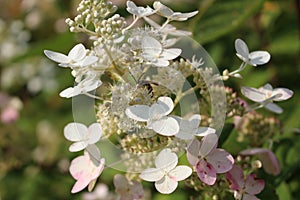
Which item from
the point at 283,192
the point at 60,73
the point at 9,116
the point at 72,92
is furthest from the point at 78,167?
the point at 60,73

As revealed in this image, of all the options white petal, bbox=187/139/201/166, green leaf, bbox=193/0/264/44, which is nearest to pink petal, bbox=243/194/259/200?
white petal, bbox=187/139/201/166

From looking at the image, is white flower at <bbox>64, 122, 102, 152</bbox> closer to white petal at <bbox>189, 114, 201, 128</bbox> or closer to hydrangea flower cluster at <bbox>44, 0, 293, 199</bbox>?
hydrangea flower cluster at <bbox>44, 0, 293, 199</bbox>

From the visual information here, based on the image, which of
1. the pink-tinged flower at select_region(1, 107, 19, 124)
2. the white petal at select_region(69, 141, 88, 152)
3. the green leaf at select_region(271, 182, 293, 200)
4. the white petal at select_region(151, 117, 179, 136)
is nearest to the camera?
the white petal at select_region(151, 117, 179, 136)

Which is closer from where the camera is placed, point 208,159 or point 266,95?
point 208,159

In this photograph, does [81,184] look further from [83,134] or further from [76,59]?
[76,59]

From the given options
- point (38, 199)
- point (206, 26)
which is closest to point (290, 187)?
point (206, 26)
